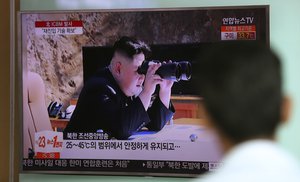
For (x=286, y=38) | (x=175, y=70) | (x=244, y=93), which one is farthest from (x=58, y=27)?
(x=244, y=93)

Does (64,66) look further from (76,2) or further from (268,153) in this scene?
A: (268,153)

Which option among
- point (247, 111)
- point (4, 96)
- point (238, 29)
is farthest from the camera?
point (4, 96)

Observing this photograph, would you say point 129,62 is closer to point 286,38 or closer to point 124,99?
point 124,99

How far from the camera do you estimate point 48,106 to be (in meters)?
3.29

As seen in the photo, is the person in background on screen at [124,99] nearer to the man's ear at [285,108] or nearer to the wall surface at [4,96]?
the wall surface at [4,96]

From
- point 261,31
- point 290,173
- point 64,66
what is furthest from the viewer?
point 64,66

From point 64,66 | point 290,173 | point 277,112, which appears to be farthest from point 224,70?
point 64,66

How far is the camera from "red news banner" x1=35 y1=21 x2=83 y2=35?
3256mm

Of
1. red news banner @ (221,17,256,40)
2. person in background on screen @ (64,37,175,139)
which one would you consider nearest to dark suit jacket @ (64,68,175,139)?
person in background on screen @ (64,37,175,139)

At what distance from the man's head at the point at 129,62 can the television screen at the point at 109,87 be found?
48 millimetres

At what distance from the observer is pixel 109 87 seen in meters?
3.24

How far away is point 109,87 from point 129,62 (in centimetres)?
22

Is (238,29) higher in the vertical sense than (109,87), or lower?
higher

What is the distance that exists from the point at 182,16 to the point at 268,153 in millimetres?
2305
